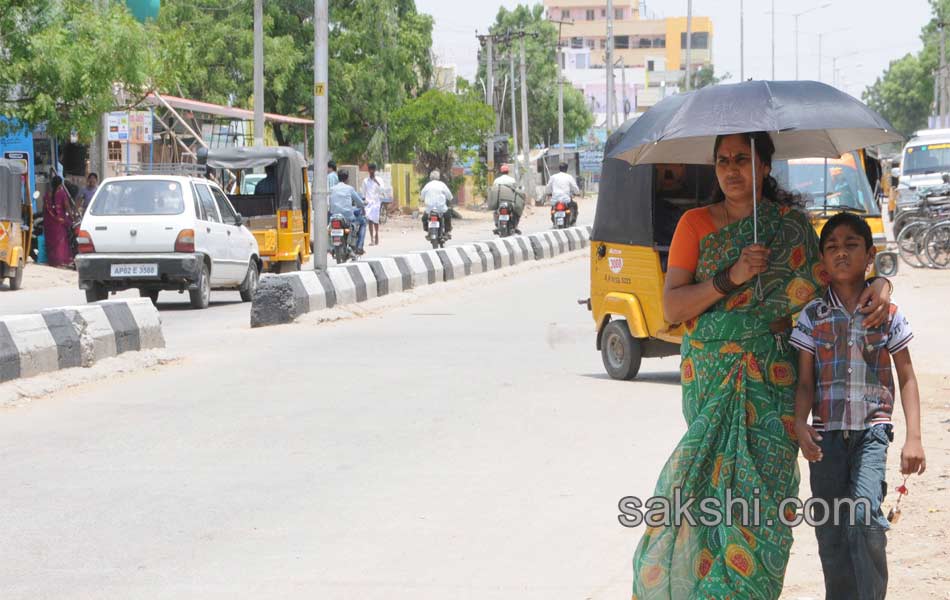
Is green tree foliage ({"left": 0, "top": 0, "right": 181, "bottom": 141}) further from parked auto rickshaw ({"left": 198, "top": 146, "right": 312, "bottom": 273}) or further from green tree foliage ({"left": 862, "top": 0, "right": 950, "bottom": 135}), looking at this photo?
green tree foliage ({"left": 862, "top": 0, "right": 950, "bottom": 135})

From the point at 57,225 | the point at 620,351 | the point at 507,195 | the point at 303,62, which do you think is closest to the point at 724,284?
the point at 620,351

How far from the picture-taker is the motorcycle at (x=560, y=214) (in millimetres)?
35719

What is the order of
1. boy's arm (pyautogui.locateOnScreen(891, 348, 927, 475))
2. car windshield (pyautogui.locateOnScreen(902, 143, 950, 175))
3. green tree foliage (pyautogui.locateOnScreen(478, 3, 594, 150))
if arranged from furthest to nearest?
green tree foliage (pyautogui.locateOnScreen(478, 3, 594, 150)) < car windshield (pyautogui.locateOnScreen(902, 143, 950, 175)) < boy's arm (pyautogui.locateOnScreen(891, 348, 927, 475))

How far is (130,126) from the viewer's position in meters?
28.8

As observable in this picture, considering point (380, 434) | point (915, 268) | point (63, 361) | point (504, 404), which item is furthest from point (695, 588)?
point (915, 268)

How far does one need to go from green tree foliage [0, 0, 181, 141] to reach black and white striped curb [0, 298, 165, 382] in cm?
1221

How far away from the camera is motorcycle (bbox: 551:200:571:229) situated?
35.7 meters

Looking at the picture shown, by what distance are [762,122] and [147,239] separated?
14.5 m

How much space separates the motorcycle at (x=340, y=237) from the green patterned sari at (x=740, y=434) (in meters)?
21.7

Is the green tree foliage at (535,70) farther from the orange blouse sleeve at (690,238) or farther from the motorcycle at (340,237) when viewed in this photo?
the orange blouse sleeve at (690,238)

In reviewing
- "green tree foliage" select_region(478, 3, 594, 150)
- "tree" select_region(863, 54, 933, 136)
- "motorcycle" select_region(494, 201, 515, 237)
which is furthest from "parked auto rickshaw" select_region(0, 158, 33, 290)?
"tree" select_region(863, 54, 933, 136)

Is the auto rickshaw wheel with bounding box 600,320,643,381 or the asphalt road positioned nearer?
the asphalt road

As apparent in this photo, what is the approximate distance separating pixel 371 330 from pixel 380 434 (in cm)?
660

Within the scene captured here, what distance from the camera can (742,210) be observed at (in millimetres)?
4574
